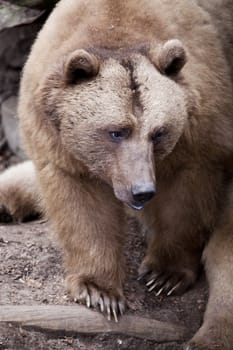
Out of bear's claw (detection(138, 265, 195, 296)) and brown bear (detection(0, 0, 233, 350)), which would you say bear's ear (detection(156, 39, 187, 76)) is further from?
bear's claw (detection(138, 265, 195, 296))

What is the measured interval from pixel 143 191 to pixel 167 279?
1507 mm

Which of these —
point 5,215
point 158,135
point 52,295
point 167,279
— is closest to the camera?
point 158,135

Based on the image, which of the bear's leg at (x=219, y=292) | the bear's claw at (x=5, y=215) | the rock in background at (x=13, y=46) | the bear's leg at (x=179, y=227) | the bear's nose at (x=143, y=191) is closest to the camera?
the bear's nose at (x=143, y=191)

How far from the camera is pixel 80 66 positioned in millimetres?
6008

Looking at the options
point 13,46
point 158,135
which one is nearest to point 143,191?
point 158,135

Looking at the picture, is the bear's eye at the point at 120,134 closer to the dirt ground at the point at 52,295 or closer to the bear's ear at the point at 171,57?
the bear's ear at the point at 171,57

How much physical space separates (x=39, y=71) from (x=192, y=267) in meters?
1.86

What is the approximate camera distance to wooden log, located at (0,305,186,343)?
630cm

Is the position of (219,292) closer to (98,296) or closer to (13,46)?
(98,296)

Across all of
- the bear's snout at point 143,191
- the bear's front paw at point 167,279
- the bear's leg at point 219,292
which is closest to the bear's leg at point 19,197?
the bear's front paw at point 167,279

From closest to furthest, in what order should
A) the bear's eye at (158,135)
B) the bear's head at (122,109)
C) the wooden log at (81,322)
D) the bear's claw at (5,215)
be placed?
1. the bear's head at (122,109)
2. the bear's eye at (158,135)
3. the wooden log at (81,322)
4. the bear's claw at (5,215)

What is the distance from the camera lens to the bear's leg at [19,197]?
826 cm

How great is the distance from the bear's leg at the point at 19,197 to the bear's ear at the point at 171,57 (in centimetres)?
234

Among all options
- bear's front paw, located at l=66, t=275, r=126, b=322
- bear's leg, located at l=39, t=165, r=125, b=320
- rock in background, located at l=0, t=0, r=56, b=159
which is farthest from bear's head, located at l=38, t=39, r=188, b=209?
rock in background, located at l=0, t=0, r=56, b=159
